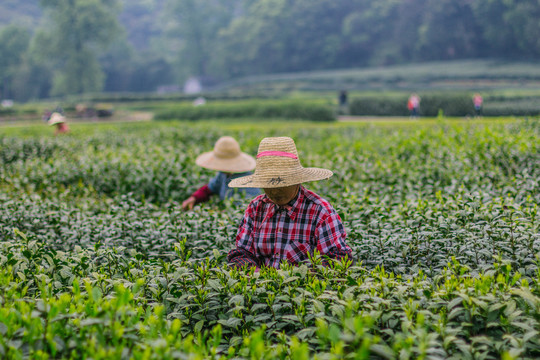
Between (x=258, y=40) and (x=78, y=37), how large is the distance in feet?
70.3

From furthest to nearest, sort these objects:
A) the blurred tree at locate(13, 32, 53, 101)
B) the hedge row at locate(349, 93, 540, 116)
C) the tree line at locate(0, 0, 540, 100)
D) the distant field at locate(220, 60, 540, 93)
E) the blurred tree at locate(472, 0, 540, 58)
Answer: the blurred tree at locate(13, 32, 53, 101) < the tree line at locate(0, 0, 540, 100) < the blurred tree at locate(472, 0, 540, 58) < the distant field at locate(220, 60, 540, 93) < the hedge row at locate(349, 93, 540, 116)

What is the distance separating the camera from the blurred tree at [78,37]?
181 ft

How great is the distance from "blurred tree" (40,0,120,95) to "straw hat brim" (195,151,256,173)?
54867 mm

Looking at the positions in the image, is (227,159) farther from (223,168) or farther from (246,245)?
(246,245)

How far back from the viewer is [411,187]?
5160mm

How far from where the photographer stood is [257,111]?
26.8 metres

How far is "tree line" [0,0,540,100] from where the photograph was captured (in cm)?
5338

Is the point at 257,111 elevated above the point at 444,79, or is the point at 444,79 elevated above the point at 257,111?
the point at 444,79

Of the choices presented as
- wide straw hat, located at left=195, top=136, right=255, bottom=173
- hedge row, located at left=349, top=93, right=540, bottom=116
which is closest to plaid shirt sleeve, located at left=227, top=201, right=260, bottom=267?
wide straw hat, located at left=195, top=136, right=255, bottom=173

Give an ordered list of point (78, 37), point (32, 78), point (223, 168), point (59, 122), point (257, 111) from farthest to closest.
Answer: point (32, 78), point (78, 37), point (257, 111), point (59, 122), point (223, 168)

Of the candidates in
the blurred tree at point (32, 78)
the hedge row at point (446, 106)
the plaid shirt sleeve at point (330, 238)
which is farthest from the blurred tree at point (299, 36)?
the plaid shirt sleeve at point (330, 238)

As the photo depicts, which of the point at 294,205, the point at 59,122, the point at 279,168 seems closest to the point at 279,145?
the point at 279,168

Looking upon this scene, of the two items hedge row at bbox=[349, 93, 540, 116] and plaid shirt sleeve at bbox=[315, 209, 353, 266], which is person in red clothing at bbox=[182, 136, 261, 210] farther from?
hedge row at bbox=[349, 93, 540, 116]

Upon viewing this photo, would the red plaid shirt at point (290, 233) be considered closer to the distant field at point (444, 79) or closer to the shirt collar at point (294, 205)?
the shirt collar at point (294, 205)
